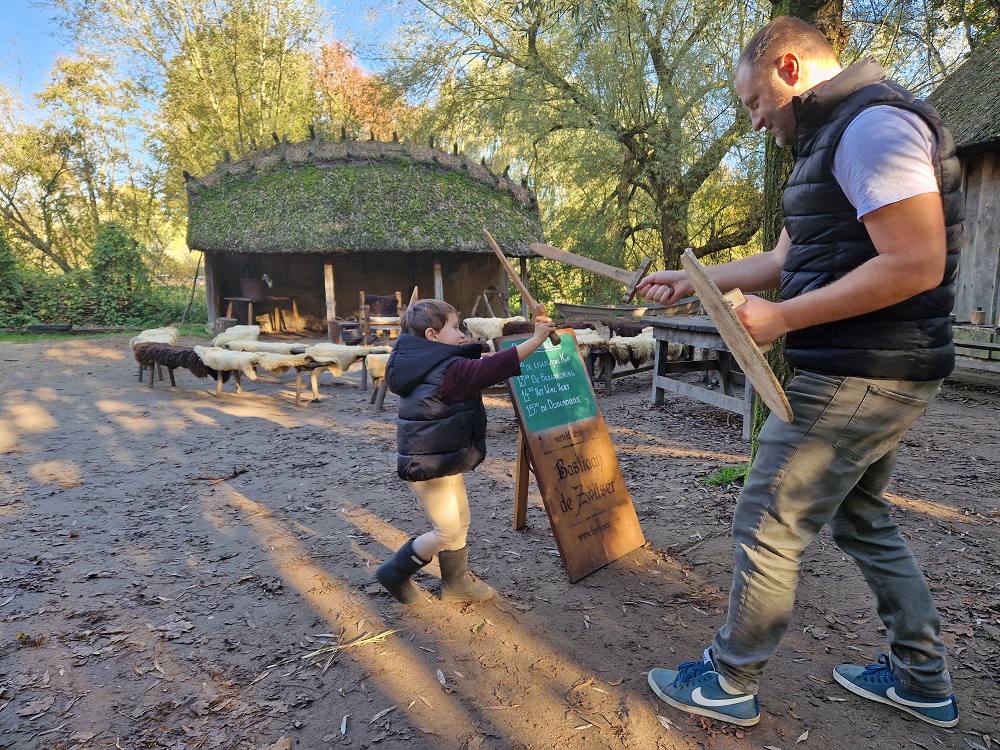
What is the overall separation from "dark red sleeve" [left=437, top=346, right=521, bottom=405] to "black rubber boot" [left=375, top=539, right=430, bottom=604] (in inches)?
30.8

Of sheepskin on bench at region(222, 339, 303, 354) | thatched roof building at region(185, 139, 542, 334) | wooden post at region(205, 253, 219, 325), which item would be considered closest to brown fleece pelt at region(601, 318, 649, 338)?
sheepskin on bench at region(222, 339, 303, 354)

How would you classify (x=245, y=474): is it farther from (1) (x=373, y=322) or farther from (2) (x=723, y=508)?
(1) (x=373, y=322)

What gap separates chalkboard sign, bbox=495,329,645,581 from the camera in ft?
11.2

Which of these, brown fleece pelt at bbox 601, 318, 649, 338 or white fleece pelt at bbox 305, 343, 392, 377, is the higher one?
brown fleece pelt at bbox 601, 318, 649, 338

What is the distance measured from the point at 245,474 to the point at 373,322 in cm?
856

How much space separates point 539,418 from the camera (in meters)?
3.56

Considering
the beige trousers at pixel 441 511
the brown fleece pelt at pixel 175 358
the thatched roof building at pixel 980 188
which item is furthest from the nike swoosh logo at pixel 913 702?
the thatched roof building at pixel 980 188

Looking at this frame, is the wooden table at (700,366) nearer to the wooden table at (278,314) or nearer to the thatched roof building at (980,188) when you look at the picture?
the thatched roof building at (980,188)

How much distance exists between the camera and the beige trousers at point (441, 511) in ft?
9.50

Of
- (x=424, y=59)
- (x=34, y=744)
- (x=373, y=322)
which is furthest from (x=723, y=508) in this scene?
(x=424, y=59)

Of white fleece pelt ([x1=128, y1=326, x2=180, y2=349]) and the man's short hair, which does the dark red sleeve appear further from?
white fleece pelt ([x1=128, y1=326, x2=180, y2=349])

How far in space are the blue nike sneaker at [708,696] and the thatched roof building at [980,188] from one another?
1010 cm

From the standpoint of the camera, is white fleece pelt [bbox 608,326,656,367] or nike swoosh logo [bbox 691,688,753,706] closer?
nike swoosh logo [bbox 691,688,753,706]

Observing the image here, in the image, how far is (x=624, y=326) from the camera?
397 inches
